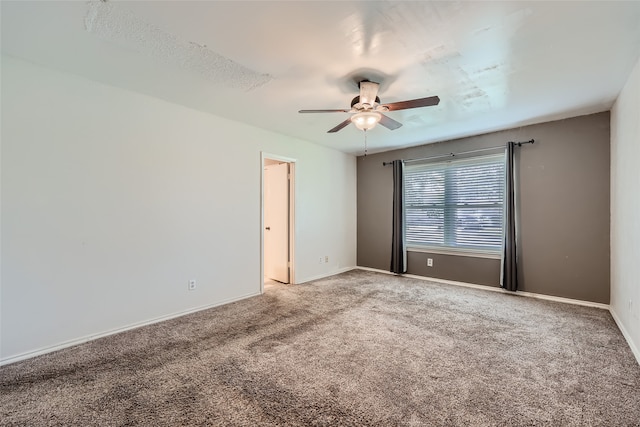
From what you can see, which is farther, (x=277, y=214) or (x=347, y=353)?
(x=277, y=214)

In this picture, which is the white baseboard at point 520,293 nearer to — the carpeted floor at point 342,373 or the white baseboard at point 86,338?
the carpeted floor at point 342,373

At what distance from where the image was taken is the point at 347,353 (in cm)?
239

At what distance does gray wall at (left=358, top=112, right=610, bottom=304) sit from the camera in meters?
3.50

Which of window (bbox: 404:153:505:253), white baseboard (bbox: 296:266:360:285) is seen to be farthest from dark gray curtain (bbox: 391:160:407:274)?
white baseboard (bbox: 296:266:360:285)

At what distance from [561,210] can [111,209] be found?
5.22 metres

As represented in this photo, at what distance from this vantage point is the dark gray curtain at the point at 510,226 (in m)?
4.02

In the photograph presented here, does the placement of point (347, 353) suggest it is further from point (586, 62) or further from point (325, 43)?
point (586, 62)

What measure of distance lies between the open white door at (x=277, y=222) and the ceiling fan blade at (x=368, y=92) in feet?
7.61

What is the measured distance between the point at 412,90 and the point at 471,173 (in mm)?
2282

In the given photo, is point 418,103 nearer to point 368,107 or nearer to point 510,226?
point 368,107

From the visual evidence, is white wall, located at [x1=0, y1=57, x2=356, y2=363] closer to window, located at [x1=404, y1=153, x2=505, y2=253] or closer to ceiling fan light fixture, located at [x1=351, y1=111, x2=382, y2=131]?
ceiling fan light fixture, located at [x1=351, y1=111, x2=382, y2=131]

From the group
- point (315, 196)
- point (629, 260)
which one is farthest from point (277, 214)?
point (629, 260)

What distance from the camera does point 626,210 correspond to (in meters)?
2.72

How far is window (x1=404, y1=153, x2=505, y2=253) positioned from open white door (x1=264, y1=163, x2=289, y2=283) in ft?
7.21
